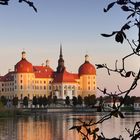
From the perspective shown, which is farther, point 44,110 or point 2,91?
point 2,91

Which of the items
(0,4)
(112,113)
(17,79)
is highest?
(17,79)

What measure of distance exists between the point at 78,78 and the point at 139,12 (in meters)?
90.4

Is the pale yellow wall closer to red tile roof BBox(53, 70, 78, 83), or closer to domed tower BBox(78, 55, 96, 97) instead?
domed tower BBox(78, 55, 96, 97)

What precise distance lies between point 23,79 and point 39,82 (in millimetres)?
2972

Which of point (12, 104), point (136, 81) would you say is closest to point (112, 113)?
point (136, 81)

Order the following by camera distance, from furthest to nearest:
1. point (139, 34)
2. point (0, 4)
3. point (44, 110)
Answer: point (44, 110), point (0, 4), point (139, 34)

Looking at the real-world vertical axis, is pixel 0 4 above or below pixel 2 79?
below

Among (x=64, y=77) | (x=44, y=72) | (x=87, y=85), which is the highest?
(x=44, y=72)

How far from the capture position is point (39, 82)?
8838cm

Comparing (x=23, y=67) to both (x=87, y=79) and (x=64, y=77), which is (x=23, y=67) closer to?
(x=64, y=77)

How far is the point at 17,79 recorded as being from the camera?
286ft

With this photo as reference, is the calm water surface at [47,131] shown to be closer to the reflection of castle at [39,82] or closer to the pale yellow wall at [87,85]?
the reflection of castle at [39,82]

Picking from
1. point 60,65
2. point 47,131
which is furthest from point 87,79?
point 47,131

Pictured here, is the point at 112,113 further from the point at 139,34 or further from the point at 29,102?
the point at 29,102
